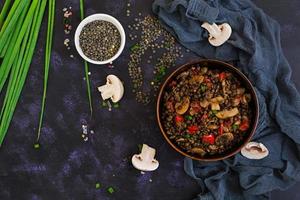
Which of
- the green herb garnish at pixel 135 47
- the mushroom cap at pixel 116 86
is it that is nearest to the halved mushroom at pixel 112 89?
the mushroom cap at pixel 116 86

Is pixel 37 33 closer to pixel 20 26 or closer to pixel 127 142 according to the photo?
pixel 20 26

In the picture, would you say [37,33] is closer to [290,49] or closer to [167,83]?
[167,83]

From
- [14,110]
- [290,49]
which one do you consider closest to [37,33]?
[14,110]

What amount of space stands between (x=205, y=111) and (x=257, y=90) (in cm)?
18

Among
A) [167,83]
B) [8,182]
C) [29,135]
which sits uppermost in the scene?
[167,83]

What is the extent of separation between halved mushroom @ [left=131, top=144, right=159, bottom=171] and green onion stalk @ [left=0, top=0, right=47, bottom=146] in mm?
403

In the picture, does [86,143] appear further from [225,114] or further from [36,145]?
[225,114]

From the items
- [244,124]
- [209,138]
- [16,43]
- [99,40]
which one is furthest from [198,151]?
[16,43]

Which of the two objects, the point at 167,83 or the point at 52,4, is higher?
the point at 52,4

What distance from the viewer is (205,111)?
1542mm

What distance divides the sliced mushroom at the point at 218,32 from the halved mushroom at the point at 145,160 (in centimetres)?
37

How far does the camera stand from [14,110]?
1.65 m

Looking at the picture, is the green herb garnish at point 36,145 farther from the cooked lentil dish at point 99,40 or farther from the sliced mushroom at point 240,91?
the sliced mushroom at point 240,91

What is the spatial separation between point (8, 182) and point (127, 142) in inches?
15.2
